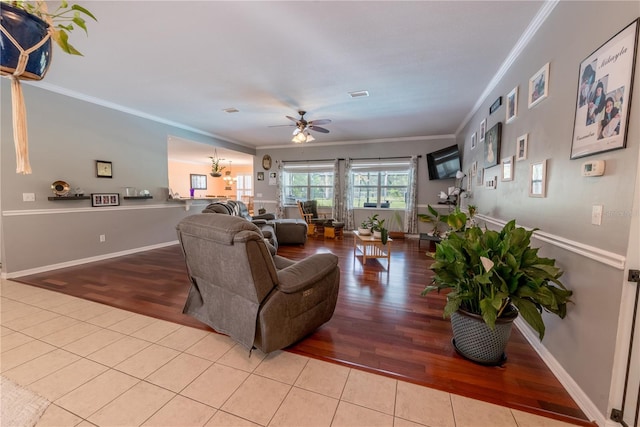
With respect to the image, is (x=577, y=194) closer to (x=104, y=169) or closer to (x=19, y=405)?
(x=19, y=405)

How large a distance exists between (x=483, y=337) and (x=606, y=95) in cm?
160

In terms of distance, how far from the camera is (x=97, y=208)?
425 centimetres

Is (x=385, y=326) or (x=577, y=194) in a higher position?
(x=577, y=194)

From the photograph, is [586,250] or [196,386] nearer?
[586,250]

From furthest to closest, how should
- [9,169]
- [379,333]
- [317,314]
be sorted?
[9,169] → [379,333] → [317,314]

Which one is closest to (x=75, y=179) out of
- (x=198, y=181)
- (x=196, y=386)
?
(x=196, y=386)

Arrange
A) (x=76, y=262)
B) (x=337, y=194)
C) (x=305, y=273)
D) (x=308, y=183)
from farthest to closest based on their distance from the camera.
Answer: (x=308, y=183), (x=337, y=194), (x=76, y=262), (x=305, y=273)

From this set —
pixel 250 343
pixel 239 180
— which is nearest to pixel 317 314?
pixel 250 343

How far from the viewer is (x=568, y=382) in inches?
62.3

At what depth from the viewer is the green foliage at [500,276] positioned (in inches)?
60.8

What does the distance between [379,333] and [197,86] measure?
3.84m

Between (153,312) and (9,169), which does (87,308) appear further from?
(9,169)

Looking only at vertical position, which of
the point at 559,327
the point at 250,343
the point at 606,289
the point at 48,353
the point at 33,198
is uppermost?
the point at 33,198

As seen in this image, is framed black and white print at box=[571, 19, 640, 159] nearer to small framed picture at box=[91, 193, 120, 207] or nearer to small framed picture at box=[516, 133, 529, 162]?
small framed picture at box=[516, 133, 529, 162]
